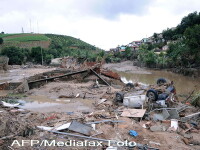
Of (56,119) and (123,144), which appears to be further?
(56,119)

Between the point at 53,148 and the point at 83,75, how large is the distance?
1375cm

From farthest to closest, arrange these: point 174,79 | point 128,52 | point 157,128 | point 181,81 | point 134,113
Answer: point 128,52 < point 174,79 < point 181,81 < point 134,113 < point 157,128

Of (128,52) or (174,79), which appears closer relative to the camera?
(174,79)

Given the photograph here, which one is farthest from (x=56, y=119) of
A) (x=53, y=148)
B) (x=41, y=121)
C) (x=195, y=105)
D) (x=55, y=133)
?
(x=195, y=105)

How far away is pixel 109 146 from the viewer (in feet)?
19.2

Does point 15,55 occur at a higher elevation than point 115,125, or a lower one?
higher

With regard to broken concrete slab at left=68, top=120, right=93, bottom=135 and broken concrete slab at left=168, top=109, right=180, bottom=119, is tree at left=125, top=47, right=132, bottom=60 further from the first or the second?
broken concrete slab at left=68, top=120, right=93, bottom=135

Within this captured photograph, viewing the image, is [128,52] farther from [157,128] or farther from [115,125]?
[115,125]

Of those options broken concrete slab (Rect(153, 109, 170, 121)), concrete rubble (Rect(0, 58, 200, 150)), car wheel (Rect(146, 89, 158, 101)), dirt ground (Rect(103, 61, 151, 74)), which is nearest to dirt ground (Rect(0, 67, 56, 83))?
concrete rubble (Rect(0, 58, 200, 150))

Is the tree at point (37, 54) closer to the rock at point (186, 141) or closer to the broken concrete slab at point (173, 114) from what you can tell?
the broken concrete slab at point (173, 114)

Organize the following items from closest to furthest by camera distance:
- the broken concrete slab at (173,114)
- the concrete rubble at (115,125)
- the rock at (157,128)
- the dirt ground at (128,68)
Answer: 1. the concrete rubble at (115,125)
2. the rock at (157,128)
3. the broken concrete slab at (173,114)
4. the dirt ground at (128,68)

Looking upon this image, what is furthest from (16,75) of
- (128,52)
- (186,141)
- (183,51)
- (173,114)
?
(128,52)

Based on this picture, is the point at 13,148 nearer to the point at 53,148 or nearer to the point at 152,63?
the point at 53,148

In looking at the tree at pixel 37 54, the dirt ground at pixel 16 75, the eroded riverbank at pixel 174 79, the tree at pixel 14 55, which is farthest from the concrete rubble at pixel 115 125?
the tree at pixel 37 54
